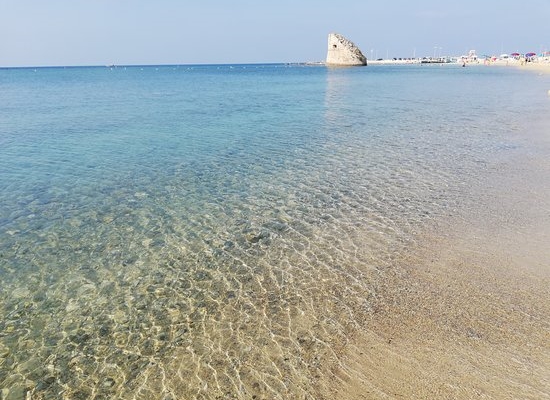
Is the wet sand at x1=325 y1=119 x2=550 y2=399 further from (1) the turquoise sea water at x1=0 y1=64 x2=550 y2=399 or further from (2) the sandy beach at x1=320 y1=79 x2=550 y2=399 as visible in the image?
(1) the turquoise sea water at x1=0 y1=64 x2=550 y2=399

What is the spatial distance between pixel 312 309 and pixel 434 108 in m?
31.6

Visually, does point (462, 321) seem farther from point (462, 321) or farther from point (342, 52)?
point (342, 52)

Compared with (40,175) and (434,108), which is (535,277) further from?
(434,108)

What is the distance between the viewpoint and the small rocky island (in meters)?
154

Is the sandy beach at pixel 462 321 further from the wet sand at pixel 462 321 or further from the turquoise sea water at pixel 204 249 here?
the turquoise sea water at pixel 204 249

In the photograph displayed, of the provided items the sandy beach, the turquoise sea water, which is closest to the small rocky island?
the turquoise sea water

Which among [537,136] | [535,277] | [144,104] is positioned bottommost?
[144,104]

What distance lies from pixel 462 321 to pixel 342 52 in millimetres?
165258

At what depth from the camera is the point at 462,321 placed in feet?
20.9

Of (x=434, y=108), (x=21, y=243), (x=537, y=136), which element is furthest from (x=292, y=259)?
(x=434, y=108)

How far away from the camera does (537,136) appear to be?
66.9 ft

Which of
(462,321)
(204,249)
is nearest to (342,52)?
(204,249)

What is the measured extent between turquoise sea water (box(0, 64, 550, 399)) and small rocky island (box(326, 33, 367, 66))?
144938 millimetres

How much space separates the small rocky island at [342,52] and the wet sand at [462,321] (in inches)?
6225
